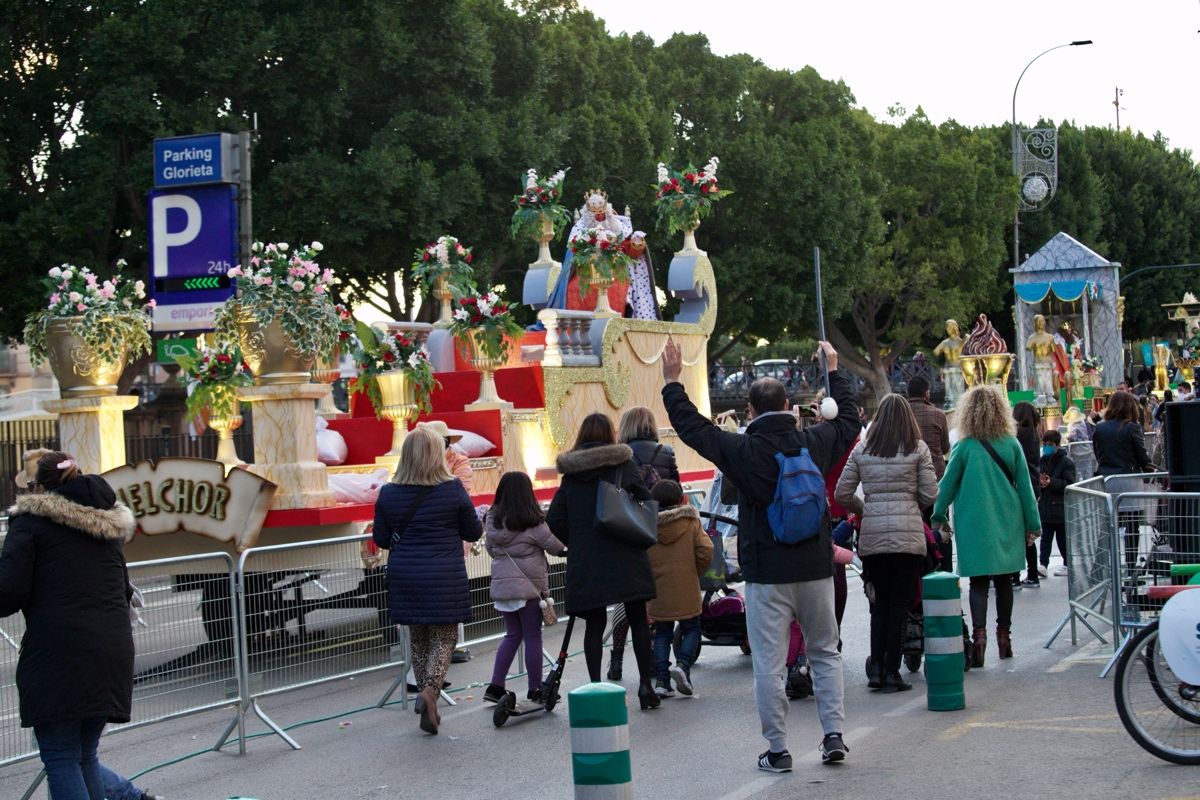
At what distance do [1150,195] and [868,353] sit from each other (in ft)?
51.1

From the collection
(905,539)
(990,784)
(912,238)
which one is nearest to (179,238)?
(905,539)

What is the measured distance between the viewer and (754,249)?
42094 mm

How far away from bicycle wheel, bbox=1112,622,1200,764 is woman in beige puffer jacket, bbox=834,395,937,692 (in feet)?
6.98

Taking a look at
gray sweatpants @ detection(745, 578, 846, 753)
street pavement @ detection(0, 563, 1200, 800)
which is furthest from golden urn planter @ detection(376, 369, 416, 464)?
gray sweatpants @ detection(745, 578, 846, 753)

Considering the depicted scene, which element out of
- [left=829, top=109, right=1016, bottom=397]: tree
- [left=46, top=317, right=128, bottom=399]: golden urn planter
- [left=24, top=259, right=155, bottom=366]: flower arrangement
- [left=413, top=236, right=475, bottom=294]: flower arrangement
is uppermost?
[left=829, top=109, right=1016, bottom=397]: tree

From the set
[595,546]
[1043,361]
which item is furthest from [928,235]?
[595,546]

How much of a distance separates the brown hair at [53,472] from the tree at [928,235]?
44523 millimetres

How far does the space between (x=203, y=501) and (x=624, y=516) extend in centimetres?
389

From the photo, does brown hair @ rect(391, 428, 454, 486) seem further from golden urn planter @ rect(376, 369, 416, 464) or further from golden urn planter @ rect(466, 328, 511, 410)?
golden urn planter @ rect(466, 328, 511, 410)

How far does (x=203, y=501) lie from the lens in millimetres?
11227

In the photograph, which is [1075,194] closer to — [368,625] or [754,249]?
[754,249]

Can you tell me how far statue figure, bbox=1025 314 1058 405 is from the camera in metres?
35.8

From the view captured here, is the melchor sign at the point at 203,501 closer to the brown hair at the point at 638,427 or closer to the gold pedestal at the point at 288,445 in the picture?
the gold pedestal at the point at 288,445

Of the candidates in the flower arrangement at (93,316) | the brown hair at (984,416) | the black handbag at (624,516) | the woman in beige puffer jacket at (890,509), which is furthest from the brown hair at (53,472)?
the brown hair at (984,416)
